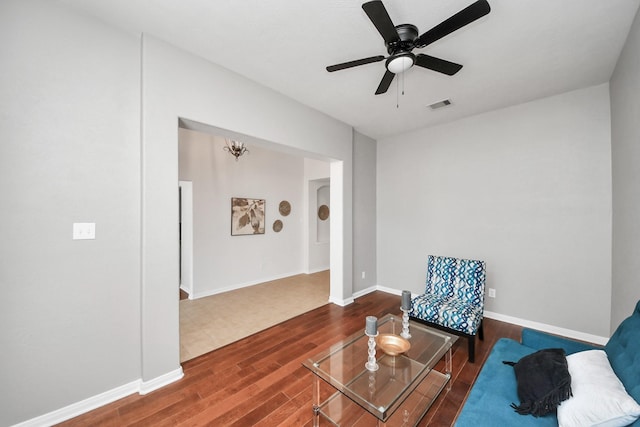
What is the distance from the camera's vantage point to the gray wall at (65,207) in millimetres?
1551

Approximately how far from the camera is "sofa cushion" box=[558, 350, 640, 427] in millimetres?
973

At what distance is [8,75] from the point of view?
1.53 m

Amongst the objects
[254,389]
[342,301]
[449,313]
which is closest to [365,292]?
[342,301]

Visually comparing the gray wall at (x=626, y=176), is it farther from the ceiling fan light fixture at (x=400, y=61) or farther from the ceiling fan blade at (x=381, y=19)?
the ceiling fan blade at (x=381, y=19)

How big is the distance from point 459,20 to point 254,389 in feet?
9.56

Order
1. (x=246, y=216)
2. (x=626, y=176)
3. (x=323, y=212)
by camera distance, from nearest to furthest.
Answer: (x=626, y=176), (x=246, y=216), (x=323, y=212)

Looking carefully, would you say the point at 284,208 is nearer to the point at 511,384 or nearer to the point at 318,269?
the point at 318,269

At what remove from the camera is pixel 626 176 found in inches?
84.0

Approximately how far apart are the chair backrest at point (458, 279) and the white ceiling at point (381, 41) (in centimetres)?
205

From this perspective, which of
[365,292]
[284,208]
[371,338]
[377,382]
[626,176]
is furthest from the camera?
[284,208]

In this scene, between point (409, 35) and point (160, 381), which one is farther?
point (160, 381)

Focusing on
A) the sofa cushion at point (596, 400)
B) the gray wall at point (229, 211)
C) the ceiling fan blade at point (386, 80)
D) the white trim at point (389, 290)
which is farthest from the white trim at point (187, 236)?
the sofa cushion at point (596, 400)

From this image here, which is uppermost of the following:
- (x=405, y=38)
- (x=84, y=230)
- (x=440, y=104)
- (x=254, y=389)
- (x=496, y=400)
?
(x=440, y=104)

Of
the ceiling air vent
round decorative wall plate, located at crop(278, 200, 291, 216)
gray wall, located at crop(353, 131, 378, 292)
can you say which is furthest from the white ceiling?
round decorative wall plate, located at crop(278, 200, 291, 216)
